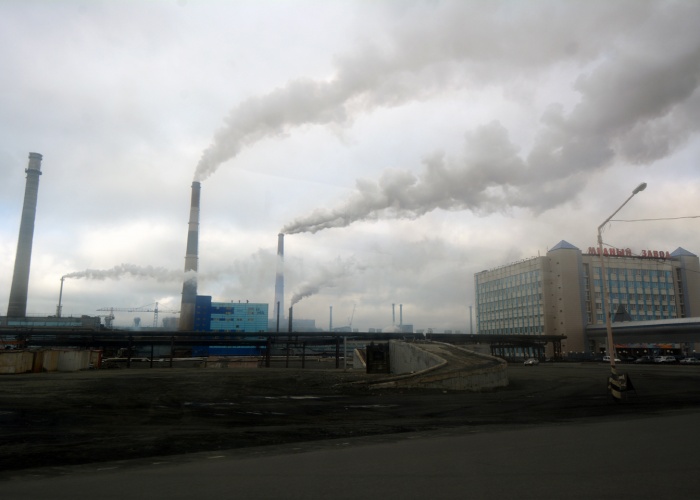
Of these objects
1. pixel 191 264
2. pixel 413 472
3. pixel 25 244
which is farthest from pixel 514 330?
pixel 413 472

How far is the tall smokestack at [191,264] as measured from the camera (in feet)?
275

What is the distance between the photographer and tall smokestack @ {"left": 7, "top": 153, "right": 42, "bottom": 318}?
90.6 metres

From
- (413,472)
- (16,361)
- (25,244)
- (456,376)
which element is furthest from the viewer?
(25,244)

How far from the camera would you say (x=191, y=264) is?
84.3 m

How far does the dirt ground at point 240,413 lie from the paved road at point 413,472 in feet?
4.42

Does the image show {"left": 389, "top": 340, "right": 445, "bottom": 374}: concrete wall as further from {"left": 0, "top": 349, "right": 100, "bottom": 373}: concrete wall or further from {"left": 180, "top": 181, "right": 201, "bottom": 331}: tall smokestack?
{"left": 180, "top": 181, "right": 201, "bottom": 331}: tall smokestack

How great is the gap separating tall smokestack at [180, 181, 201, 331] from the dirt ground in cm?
6066

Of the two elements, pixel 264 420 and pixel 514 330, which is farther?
pixel 514 330

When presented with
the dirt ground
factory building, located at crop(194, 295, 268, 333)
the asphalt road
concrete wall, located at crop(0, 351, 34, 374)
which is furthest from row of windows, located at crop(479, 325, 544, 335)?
concrete wall, located at crop(0, 351, 34, 374)

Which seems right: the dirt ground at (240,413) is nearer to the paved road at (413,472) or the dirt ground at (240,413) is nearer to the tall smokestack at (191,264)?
the paved road at (413,472)

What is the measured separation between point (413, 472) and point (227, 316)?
326 ft

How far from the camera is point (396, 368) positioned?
4119 cm

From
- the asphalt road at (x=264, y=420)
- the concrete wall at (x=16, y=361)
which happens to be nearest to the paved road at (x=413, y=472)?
the asphalt road at (x=264, y=420)

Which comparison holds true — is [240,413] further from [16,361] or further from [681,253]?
[681,253]
